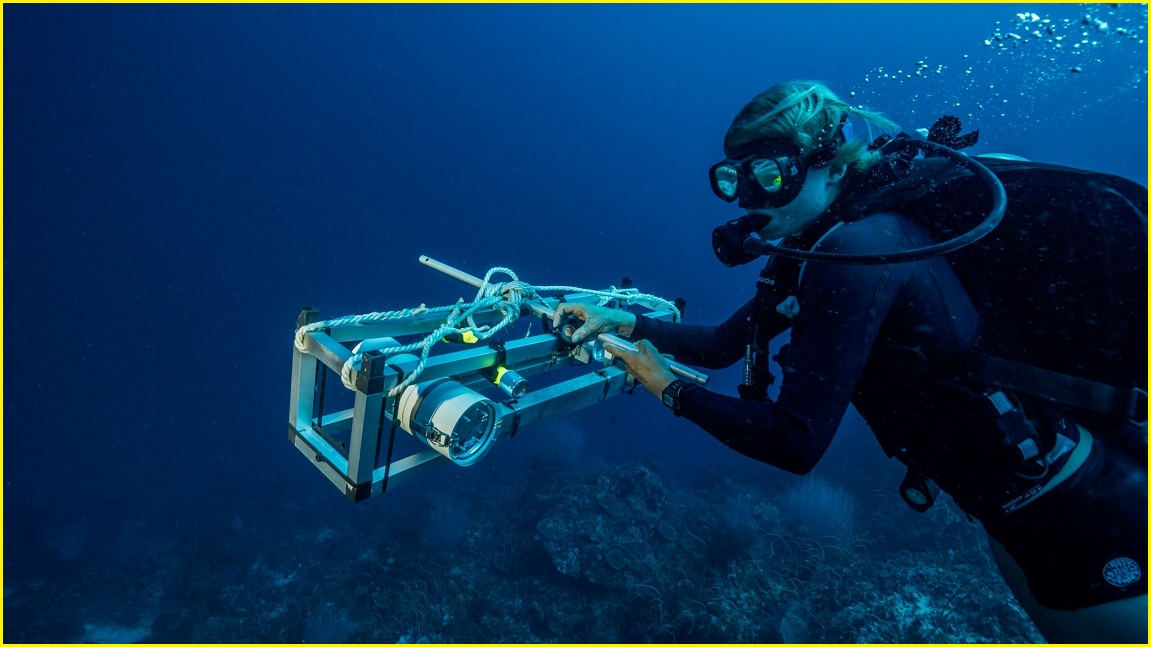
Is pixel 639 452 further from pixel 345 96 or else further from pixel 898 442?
pixel 345 96

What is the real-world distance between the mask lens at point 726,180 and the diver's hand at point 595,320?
98 cm

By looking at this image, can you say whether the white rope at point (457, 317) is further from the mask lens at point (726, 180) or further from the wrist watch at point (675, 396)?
the mask lens at point (726, 180)

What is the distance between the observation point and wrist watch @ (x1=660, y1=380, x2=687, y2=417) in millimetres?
2082

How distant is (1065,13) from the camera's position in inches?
1513

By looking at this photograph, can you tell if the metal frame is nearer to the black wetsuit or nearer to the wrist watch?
the wrist watch

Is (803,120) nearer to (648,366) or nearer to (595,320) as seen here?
(648,366)

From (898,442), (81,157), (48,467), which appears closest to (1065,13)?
(898,442)

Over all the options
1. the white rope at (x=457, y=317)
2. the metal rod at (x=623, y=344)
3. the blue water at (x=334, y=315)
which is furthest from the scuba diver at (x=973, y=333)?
the blue water at (x=334, y=315)

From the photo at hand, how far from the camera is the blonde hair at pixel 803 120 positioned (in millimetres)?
1919

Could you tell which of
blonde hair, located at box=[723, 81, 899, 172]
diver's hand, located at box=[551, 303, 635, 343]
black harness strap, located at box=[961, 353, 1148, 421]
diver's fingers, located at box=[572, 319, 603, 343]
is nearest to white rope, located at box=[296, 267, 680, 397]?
diver's hand, located at box=[551, 303, 635, 343]

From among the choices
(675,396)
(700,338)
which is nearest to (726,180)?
(675,396)

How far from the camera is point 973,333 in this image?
1.75m

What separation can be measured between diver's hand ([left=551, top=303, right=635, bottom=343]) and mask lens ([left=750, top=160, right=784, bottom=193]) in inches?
45.3

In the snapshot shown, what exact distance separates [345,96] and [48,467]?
80.0 feet
